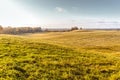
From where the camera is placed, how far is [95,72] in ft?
67.1

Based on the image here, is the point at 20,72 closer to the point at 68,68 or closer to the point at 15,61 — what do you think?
the point at 15,61

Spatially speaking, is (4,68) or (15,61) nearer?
(4,68)

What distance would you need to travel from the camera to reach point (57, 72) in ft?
63.0

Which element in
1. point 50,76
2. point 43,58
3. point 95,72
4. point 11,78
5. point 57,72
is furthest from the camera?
point 43,58

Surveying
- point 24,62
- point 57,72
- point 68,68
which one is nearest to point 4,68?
point 24,62

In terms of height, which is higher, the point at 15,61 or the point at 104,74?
the point at 15,61

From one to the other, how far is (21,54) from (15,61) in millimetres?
3733

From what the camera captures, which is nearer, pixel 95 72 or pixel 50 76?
pixel 50 76

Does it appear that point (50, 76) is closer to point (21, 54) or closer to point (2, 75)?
point (2, 75)

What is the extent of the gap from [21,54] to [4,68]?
638cm

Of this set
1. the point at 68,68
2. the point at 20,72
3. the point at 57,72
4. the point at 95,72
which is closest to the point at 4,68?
the point at 20,72

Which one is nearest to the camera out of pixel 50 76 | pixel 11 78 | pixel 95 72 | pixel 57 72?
pixel 11 78

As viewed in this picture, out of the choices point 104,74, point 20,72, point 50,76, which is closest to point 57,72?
point 50,76

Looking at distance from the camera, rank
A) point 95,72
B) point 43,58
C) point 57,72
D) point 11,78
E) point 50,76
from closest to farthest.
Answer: point 11,78 < point 50,76 < point 57,72 < point 95,72 < point 43,58
